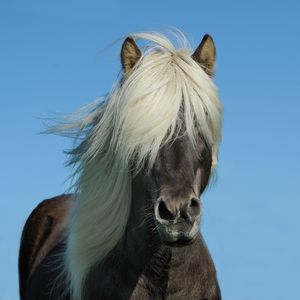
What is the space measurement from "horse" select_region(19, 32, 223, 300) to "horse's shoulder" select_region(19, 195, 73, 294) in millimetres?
1727

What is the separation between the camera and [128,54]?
6285 mm

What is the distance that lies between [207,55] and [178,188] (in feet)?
4.71

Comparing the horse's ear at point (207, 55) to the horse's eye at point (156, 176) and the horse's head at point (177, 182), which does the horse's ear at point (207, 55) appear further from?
the horse's eye at point (156, 176)

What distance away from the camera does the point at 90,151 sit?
6.29 metres

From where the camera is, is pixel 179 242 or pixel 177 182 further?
→ pixel 177 182

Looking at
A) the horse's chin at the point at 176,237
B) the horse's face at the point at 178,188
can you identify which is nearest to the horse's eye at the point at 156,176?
the horse's face at the point at 178,188

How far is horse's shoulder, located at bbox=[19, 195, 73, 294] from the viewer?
826 cm

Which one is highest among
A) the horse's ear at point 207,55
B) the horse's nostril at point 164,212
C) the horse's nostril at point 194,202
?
the horse's ear at point 207,55

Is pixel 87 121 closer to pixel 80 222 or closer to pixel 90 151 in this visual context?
pixel 90 151

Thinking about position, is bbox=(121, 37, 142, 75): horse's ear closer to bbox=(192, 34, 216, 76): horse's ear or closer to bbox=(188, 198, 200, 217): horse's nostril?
bbox=(192, 34, 216, 76): horse's ear

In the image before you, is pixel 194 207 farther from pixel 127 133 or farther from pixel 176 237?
pixel 127 133

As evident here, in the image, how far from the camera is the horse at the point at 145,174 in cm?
572

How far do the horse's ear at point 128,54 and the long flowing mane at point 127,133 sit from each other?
3.0 inches

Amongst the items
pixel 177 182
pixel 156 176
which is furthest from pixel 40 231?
Result: pixel 177 182
